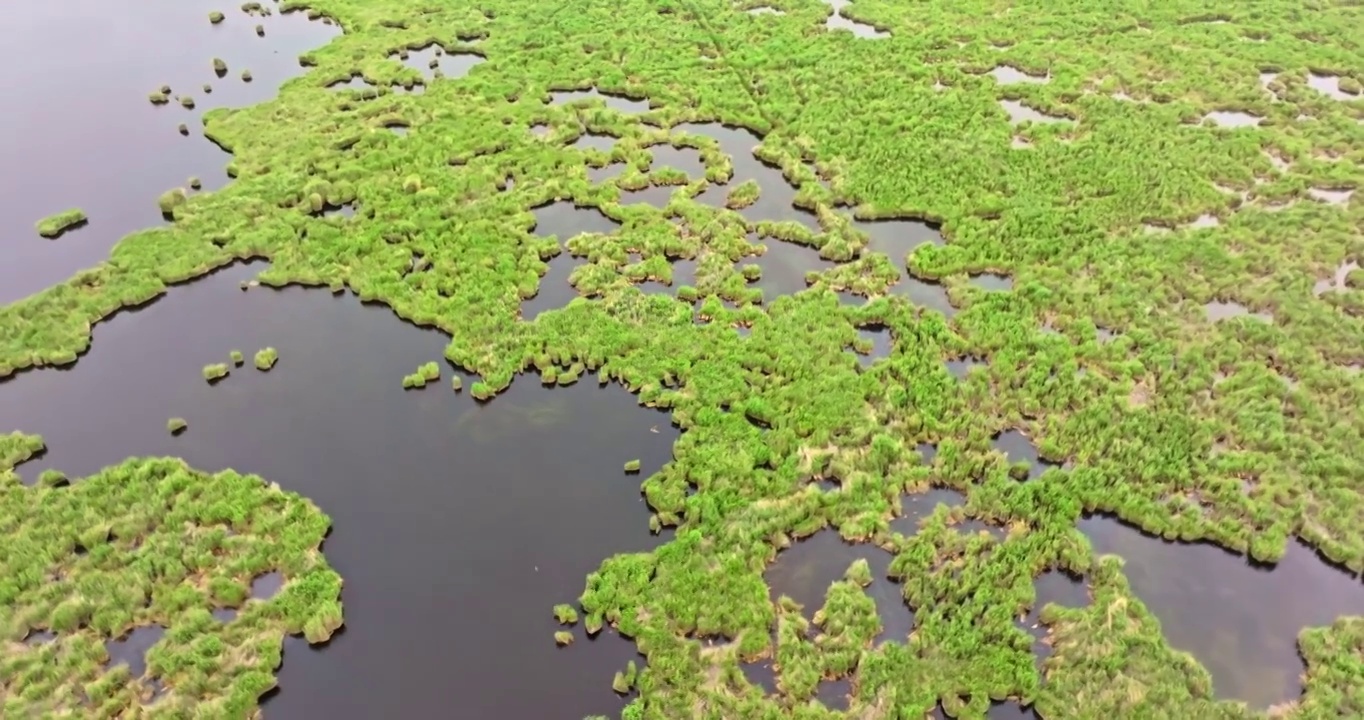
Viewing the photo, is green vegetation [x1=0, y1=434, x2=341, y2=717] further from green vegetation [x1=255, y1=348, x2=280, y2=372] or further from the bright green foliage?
the bright green foliage

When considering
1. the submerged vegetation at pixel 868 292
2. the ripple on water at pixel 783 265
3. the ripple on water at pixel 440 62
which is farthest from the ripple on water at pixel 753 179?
the ripple on water at pixel 440 62

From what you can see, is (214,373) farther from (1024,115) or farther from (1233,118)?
(1233,118)

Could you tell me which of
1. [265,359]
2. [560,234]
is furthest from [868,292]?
[265,359]

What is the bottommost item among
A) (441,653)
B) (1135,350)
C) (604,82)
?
(441,653)

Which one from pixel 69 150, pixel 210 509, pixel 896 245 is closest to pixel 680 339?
pixel 896 245

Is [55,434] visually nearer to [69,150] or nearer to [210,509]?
[210,509]

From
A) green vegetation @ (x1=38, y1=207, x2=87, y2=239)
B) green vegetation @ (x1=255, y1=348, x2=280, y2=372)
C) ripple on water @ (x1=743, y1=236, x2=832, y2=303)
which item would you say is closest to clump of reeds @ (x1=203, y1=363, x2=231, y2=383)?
green vegetation @ (x1=255, y1=348, x2=280, y2=372)
